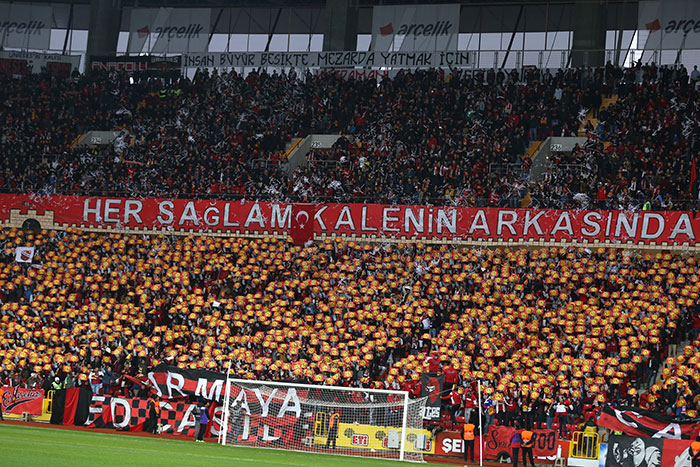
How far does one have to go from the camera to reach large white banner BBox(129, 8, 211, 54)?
159 ft

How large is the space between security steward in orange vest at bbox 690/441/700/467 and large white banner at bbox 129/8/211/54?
113ft

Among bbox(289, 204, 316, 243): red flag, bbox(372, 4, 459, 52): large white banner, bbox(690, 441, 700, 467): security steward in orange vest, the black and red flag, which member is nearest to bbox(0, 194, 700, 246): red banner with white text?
bbox(289, 204, 316, 243): red flag

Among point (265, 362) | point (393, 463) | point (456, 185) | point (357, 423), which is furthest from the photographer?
point (456, 185)

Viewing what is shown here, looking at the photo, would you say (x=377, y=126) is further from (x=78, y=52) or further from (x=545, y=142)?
(x=78, y=52)

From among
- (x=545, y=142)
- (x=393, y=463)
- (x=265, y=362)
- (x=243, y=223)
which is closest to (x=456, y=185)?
(x=545, y=142)

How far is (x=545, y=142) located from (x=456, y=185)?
4.49 metres

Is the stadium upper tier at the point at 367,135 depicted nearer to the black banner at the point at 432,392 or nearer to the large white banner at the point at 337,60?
the large white banner at the point at 337,60

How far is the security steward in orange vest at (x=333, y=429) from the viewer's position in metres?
22.8

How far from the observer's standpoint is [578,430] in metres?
23.8

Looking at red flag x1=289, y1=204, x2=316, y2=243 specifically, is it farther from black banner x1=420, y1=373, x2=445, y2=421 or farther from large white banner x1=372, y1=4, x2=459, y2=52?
large white banner x1=372, y1=4, x2=459, y2=52

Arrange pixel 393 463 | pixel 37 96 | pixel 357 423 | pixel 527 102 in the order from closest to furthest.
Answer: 1. pixel 393 463
2. pixel 357 423
3. pixel 527 102
4. pixel 37 96

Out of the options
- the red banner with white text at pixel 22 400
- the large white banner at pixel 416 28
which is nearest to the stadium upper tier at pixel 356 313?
the red banner with white text at pixel 22 400

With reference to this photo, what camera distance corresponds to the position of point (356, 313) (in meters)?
31.0

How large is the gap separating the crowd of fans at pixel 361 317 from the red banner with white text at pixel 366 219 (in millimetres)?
681
